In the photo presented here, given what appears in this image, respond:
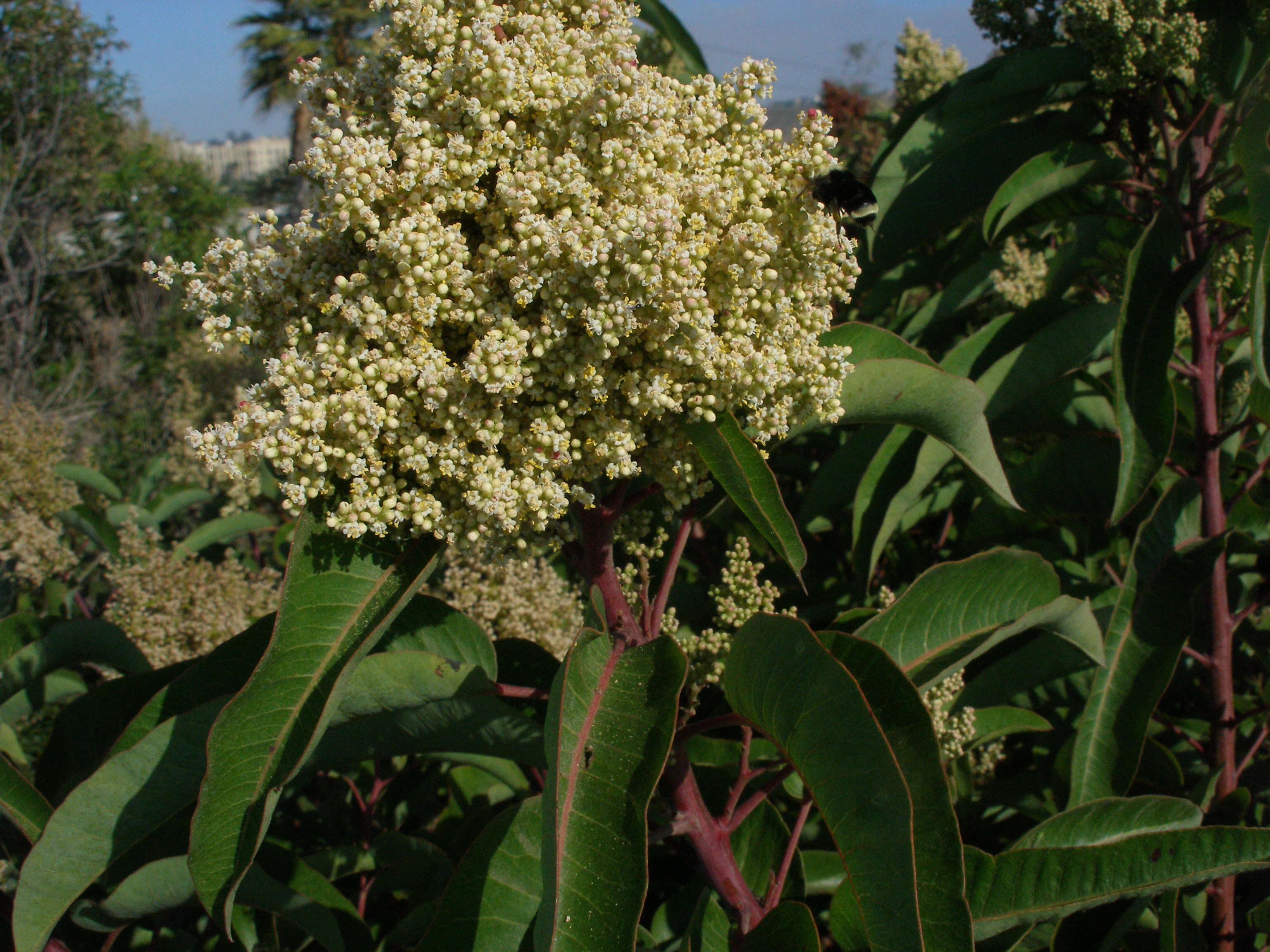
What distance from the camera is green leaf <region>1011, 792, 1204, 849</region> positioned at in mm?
1655

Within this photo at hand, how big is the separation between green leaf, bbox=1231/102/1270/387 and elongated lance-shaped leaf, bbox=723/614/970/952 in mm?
1025

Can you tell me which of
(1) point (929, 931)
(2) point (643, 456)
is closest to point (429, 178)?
(2) point (643, 456)

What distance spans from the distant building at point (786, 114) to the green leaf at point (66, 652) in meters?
1.75

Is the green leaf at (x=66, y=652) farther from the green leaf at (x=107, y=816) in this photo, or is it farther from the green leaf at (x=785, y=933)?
the green leaf at (x=785, y=933)

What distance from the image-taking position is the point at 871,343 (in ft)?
5.05

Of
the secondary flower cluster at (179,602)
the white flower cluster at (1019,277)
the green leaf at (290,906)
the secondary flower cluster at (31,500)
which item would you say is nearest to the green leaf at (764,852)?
the green leaf at (290,906)

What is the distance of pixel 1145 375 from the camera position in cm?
202

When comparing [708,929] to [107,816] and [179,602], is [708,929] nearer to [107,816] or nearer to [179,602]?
[107,816]

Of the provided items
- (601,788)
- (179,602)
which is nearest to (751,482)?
(601,788)

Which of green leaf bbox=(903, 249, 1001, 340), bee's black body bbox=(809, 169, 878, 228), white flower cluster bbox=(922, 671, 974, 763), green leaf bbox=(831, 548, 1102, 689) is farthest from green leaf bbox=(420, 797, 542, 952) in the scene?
green leaf bbox=(903, 249, 1001, 340)

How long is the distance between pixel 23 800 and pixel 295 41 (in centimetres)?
2145

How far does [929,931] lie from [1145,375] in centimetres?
150

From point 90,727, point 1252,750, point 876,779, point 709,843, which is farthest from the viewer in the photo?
point 1252,750

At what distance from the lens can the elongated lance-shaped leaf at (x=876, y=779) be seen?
1.05 meters
